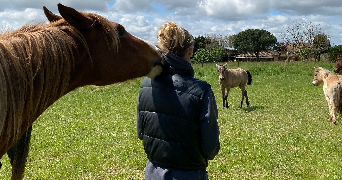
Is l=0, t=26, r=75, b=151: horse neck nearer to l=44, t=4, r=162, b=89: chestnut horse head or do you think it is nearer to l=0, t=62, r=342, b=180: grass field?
l=44, t=4, r=162, b=89: chestnut horse head

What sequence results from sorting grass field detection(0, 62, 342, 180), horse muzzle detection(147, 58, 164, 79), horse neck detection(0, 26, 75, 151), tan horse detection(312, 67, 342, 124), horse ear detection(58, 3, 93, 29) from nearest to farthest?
horse neck detection(0, 26, 75, 151)
horse ear detection(58, 3, 93, 29)
horse muzzle detection(147, 58, 164, 79)
grass field detection(0, 62, 342, 180)
tan horse detection(312, 67, 342, 124)

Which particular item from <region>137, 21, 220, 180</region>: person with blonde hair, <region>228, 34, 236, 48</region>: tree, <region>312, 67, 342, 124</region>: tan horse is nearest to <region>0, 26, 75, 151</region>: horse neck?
<region>137, 21, 220, 180</region>: person with blonde hair

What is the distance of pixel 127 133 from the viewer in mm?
6477

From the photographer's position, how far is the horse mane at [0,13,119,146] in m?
1.08

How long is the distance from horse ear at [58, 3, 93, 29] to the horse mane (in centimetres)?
3

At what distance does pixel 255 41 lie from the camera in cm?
5709

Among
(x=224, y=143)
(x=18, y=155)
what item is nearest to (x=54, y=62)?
(x=18, y=155)

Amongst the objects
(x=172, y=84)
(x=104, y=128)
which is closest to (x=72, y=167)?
(x=104, y=128)

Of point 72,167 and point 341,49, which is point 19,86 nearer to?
point 72,167

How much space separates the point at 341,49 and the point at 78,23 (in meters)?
33.4

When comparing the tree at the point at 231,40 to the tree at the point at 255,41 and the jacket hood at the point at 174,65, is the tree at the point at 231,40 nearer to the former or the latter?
the tree at the point at 255,41

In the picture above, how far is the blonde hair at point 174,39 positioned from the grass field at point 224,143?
1.05 ft

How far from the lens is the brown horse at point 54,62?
3.58 feet

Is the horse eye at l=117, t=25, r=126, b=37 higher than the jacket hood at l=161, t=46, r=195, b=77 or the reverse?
higher
